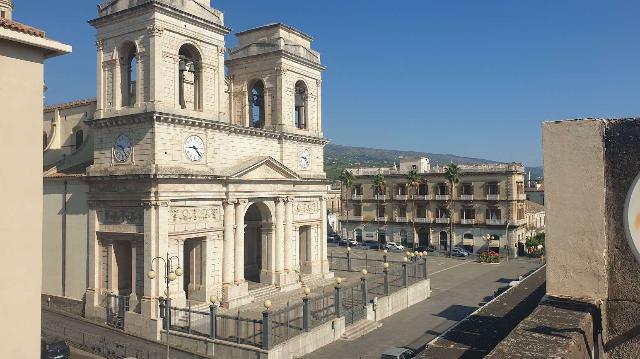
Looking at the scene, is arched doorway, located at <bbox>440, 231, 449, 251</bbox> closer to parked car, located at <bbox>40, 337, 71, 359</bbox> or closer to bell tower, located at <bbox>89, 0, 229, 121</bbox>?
bell tower, located at <bbox>89, 0, 229, 121</bbox>

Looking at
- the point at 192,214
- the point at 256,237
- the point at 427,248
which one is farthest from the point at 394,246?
the point at 192,214

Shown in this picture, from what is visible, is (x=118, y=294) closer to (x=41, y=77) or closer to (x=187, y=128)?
(x=187, y=128)

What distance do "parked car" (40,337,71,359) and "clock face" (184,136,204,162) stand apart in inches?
470

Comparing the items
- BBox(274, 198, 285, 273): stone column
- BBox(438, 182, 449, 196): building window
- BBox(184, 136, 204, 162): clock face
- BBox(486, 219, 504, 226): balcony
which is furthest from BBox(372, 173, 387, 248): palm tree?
BBox(184, 136, 204, 162): clock face

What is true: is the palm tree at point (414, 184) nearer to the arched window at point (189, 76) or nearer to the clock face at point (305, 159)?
the clock face at point (305, 159)

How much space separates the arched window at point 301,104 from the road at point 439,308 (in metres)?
17.0

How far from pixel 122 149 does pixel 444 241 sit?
164 ft

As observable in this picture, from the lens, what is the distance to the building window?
69312 mm

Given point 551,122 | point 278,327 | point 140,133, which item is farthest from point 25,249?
point 140,133

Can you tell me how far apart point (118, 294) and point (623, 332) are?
2876 centimetres

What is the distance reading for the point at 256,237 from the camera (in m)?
41.9

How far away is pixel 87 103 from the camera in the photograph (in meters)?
36.9

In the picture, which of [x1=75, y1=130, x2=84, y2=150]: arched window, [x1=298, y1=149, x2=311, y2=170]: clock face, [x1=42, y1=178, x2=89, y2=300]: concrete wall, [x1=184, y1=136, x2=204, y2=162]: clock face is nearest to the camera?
[x1=184, y1=136, x2=204, y2=162]: clock face

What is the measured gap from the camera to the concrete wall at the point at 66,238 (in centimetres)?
3134
